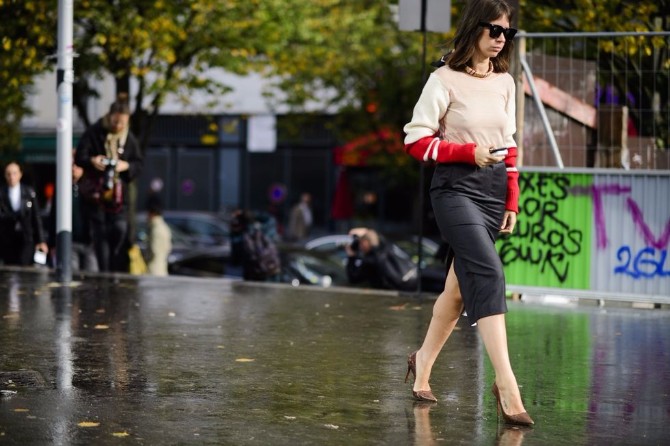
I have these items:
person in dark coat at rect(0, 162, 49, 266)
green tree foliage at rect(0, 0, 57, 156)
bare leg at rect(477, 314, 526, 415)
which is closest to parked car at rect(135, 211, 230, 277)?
green tree foliage at rect(0, 0, 57, 156)

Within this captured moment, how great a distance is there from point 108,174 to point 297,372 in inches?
260

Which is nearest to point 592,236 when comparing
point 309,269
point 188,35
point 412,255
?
point 309,269

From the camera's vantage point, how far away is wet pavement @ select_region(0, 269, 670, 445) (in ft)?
20.0

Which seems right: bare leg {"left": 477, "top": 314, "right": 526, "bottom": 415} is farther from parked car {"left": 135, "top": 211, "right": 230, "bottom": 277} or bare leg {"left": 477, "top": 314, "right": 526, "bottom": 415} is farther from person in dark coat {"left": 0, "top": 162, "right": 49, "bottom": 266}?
parked car {"left": 135, "top": 211, "right": 230, "bottom": 277}

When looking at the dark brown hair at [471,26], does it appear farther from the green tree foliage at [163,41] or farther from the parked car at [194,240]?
the green tree foliage at [163,41]

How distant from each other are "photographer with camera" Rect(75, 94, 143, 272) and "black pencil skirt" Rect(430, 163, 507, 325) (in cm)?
767

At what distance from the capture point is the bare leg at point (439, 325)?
269 inches

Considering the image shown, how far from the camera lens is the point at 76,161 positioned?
14.1 m

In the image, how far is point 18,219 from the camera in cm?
1586

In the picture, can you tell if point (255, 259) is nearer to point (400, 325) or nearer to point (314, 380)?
point (400, 325)

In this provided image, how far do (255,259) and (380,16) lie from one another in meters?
18.5

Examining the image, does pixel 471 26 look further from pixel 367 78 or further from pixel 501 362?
pixel 367 78

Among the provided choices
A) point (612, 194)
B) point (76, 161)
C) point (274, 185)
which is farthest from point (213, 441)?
point (274, 185)

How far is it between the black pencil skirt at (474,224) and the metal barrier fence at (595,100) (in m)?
5.91
